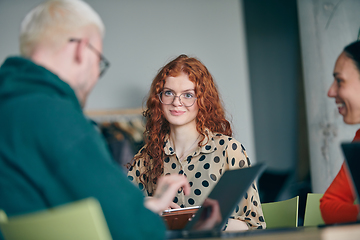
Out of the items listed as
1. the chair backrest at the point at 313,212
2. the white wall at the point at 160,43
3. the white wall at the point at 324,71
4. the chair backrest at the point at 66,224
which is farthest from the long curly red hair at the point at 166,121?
the white wall at the point at 160,43

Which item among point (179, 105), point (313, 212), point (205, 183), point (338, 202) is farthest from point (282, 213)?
point (179, 105)

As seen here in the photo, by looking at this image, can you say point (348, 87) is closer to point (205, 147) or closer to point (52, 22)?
point (205, 147)

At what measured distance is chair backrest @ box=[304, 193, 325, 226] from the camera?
1.80 meters

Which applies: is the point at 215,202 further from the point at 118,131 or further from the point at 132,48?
the point at 132,48

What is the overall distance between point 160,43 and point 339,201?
3.34 m

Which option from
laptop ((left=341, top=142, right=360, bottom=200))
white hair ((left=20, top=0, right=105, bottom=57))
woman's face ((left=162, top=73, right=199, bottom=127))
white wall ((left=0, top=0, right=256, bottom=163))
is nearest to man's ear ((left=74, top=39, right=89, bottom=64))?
white hair ((left=20, top=0, right=105, bottom=57))

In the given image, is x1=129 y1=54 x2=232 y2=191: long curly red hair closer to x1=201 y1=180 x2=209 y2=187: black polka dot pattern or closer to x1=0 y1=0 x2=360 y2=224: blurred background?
x1=201 y1=180 x2=209 y2=187: black polka dot pattern

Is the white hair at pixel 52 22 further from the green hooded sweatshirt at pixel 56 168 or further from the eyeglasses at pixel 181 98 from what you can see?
the eyeglasses at pixel 181 98

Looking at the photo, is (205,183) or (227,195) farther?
(205,183)

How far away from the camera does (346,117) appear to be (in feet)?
8.12

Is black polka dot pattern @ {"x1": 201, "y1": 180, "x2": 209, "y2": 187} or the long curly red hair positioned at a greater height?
the long curly red hair

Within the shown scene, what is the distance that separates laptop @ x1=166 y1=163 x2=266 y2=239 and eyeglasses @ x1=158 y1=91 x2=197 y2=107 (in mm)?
833

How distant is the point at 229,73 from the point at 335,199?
10.5ft

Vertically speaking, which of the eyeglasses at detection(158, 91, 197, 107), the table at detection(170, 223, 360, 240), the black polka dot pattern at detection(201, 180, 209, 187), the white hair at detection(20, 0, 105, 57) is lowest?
the black polka dot pattern at detection(201, 180, 209, 187)
